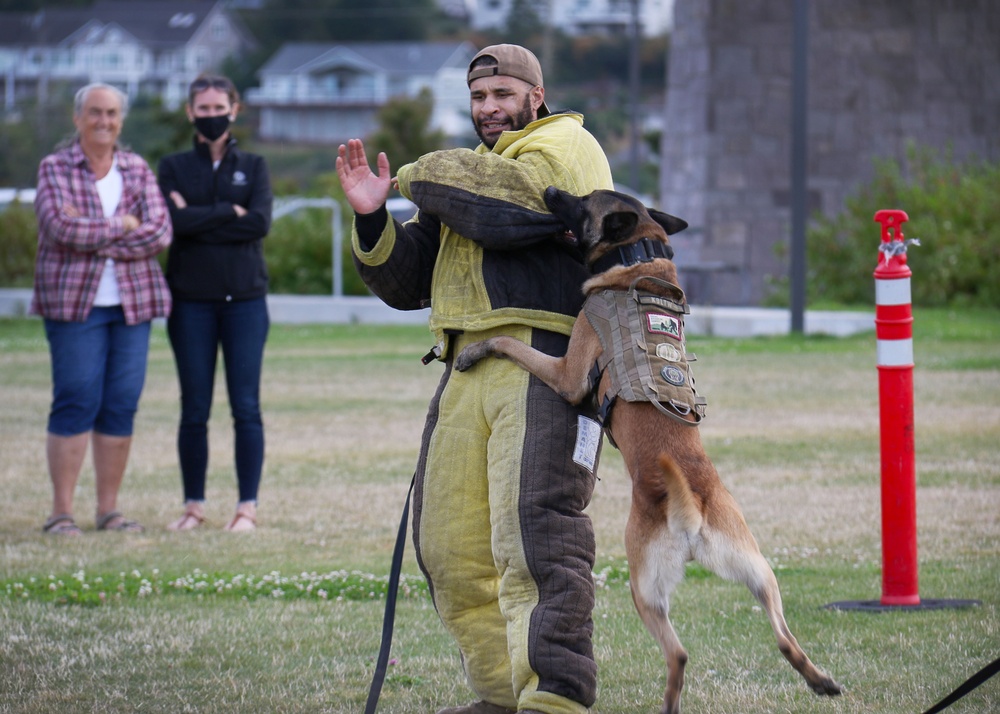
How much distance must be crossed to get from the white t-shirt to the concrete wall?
16.3 m

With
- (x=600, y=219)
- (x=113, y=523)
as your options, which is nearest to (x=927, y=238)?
(x=113, y=523)

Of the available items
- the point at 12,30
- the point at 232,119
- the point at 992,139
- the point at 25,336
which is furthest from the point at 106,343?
the point at 12,30

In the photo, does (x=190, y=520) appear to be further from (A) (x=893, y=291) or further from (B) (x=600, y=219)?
(B) (x=600, y=219)

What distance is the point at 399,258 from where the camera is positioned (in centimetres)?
394

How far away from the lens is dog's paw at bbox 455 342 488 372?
375 cm

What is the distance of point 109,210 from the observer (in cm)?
704

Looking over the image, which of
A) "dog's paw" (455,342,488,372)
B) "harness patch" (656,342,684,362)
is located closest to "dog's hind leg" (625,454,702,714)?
"harness patch" (656,342,684,362)

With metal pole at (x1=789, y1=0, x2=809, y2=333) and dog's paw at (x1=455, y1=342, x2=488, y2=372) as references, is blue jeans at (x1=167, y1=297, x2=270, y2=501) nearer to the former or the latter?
dog's paw at (x1=455, y1=342, x2=488, y2=372)

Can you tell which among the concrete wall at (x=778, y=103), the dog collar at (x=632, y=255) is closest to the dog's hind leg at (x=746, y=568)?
the dog collar at (x=632, y=255)

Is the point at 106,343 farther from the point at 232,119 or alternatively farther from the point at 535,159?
the point at 535,159

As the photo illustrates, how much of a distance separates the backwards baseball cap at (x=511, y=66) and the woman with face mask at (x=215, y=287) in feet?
11.0

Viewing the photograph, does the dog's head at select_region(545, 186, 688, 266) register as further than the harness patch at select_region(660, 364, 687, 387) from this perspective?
Yes

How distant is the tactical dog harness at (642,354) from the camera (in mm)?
3531

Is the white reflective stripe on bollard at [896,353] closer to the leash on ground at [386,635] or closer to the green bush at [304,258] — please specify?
the leash on ground at [386,635]
